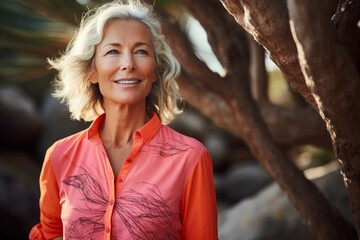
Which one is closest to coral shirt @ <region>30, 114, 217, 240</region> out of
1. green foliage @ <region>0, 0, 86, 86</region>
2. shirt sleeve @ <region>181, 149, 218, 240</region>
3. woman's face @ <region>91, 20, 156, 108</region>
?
shirt sleeve @ <region>181, 149, 218, 240</region>

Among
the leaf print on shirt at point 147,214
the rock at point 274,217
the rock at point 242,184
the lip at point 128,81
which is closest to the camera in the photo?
the leaf print on shirt at point 147,214

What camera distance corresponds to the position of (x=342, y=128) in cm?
225

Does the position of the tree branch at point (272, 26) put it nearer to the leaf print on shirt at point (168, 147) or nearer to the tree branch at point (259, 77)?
the leaf print on shirt at point (168, 147)

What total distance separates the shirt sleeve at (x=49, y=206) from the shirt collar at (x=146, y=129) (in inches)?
7.1

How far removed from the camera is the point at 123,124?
8.40 ft

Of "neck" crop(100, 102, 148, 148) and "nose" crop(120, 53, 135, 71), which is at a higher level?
"nose" crop(120, 53, 135, 71)

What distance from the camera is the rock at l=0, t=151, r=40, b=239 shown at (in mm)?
6411

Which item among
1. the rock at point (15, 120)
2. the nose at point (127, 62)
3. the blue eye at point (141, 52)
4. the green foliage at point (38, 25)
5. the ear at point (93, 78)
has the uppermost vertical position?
the rock at point (15, 120)

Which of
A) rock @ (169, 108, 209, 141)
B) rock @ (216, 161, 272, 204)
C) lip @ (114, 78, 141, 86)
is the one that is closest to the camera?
lip @ (114, 78, 141, 86)

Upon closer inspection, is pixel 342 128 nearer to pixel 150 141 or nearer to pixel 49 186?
pixel 150 141

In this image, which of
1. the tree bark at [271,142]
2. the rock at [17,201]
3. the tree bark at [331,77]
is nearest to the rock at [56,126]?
the rock at [17,201]

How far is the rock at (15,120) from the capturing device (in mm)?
7505

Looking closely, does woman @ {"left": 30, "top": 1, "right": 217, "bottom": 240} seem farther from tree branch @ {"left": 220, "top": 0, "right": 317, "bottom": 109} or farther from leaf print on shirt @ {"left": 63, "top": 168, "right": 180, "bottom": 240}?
tree branch @ {"left": 220, "top": 0, "right": 317, "bottom": 109}

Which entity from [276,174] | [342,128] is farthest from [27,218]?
[342,128]
